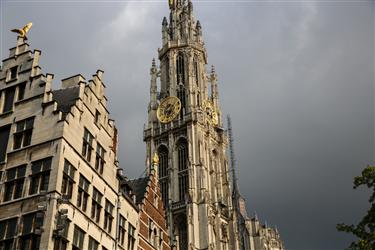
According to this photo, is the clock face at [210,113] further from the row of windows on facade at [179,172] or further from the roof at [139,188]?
the roof at [139,188]

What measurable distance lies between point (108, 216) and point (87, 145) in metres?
3.46

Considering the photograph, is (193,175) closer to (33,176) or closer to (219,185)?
(219,185)

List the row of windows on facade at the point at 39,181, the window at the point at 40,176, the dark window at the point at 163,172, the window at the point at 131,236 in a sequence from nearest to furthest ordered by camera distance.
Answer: the window at the point at 40,176, the row of windows on facade at the point at 39,181, the window at the point at 131,236, the dark window at the point at 163,172

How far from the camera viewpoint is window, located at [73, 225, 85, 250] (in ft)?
65.6

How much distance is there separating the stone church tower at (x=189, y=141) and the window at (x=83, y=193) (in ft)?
167

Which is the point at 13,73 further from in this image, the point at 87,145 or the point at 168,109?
the point at 168,109

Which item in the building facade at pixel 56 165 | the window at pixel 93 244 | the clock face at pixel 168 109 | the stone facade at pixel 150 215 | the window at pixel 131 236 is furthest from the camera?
the clock face at pixel 168 109

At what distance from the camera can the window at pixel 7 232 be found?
1905 cm

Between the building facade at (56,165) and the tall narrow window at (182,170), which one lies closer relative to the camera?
the building facade at (56,165)

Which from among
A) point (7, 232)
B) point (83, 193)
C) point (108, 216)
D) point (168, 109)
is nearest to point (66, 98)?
point (83, 193)

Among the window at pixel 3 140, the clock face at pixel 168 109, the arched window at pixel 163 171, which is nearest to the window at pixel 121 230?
the window at pixel 3 140

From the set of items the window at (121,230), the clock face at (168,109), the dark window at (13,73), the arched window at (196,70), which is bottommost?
the window at (121,230)

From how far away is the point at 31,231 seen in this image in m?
18.8

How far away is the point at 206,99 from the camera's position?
92.4 m
